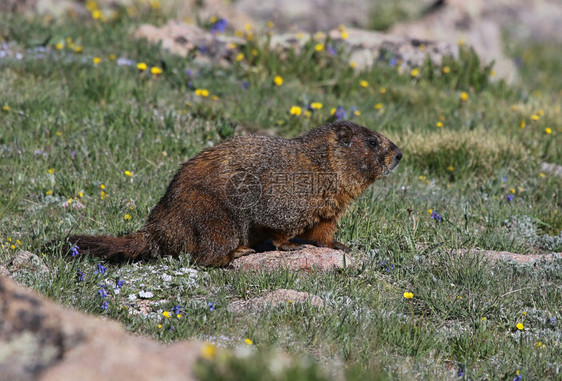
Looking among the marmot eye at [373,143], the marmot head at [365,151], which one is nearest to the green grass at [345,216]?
the marmot head at [365,151]

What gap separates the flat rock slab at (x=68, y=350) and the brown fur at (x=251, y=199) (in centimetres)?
257

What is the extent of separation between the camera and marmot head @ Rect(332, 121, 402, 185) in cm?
572

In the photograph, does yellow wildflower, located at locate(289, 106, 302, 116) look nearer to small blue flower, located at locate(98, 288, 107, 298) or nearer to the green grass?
the green grass

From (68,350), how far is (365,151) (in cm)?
385

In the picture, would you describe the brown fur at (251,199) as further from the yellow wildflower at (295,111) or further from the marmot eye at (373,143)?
the yellow wildflower at (295,111)

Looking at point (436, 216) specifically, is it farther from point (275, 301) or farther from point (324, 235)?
point (275, 301)

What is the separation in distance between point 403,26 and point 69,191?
945 centimetres

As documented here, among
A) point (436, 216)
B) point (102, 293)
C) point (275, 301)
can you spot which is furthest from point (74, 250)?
point (436, 216)

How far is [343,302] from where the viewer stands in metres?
4.65

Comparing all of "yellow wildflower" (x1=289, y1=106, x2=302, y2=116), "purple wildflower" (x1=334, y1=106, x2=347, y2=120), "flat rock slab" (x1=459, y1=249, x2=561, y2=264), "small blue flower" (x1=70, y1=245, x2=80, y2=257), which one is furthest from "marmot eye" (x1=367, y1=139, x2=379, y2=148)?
"small blue flower" (x1=70, y1=245, x2=80, y2=257)

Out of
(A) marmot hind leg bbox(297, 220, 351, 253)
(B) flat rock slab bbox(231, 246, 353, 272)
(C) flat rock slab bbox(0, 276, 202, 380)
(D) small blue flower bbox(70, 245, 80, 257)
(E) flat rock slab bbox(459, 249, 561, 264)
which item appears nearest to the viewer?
(C) flat rock slab bbox(0, 276, 202, 380)

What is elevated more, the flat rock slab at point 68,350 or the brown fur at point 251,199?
the flat rock slab at point 68,350

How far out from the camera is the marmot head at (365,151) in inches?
225

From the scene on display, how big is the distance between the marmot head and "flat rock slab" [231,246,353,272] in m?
0.83
